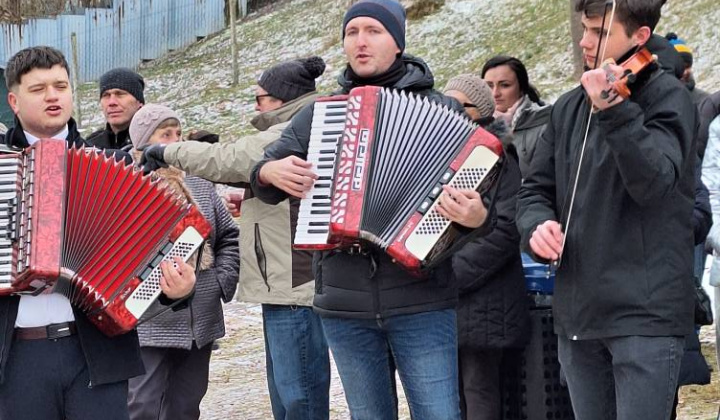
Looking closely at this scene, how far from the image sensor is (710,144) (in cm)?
507

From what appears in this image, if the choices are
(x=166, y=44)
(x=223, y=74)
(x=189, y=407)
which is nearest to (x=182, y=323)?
(x=189, y=407)

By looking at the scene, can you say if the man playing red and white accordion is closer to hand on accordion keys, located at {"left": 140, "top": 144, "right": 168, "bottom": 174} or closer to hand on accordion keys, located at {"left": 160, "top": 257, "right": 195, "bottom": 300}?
hand on accordion keys, located at {"left": 160, "top": 257, "right": 195, "bottom": 300}

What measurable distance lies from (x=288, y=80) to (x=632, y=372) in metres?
2.71

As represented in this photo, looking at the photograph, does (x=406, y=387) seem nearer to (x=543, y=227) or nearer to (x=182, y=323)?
(x=543, y=227)

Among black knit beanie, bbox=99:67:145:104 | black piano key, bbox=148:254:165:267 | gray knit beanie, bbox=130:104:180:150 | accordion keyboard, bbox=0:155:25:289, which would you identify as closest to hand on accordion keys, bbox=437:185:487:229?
black piano key, bbox=148:254:165:267

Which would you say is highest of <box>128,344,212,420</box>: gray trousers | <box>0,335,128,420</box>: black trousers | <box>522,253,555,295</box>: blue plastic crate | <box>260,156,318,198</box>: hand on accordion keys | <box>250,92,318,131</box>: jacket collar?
<box>250,92,318,131</box>: jacket collar

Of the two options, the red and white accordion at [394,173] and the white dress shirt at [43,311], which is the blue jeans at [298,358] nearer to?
the red and white accordion at [394,173]

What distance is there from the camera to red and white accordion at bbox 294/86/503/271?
455 cm

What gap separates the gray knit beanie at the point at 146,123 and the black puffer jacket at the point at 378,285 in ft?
6.44

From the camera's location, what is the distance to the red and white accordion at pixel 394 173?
4551 millimetres

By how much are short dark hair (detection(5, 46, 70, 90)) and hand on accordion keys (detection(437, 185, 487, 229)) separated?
63.3 inches

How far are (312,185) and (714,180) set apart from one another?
164 cm

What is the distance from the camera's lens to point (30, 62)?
4809 millimetres

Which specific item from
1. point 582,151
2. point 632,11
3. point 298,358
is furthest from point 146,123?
point 632,11
